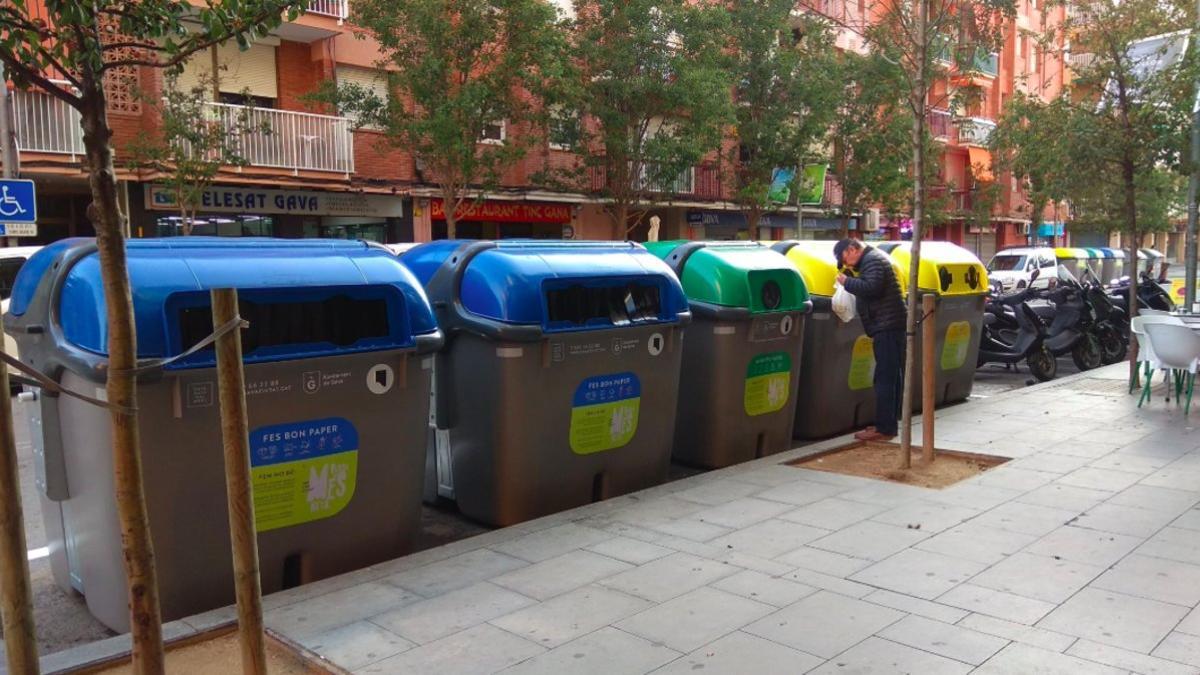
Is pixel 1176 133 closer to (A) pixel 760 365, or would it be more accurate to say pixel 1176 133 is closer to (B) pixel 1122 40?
(B) pixel 1122 40

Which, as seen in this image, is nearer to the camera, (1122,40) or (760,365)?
(760,365)

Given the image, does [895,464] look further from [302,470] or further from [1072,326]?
[1072,326]

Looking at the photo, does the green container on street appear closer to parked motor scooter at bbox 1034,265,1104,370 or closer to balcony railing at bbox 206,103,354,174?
parked motor scooter at bbox 1034,265,1104,370

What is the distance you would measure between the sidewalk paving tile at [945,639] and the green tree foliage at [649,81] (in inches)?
571

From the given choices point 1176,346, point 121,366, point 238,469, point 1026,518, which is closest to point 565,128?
point 1176,346

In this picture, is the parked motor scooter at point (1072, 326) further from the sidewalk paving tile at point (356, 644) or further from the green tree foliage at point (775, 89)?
the sidewalk paving tile at point (356, 644)

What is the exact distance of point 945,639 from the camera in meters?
3.69

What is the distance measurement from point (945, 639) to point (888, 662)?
0.35 metres

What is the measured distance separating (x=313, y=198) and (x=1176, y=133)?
14.3 meters

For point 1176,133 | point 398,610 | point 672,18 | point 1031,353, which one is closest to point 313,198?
point 672,18

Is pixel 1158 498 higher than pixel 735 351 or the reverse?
the reverse

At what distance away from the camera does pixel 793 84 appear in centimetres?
2108

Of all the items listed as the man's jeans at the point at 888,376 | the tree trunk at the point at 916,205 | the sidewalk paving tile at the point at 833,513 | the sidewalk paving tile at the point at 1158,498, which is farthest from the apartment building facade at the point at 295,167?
the sidewalk paving tile at the point at 833,513

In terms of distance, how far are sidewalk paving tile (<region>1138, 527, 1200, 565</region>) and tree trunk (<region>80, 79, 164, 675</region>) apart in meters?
4.49
